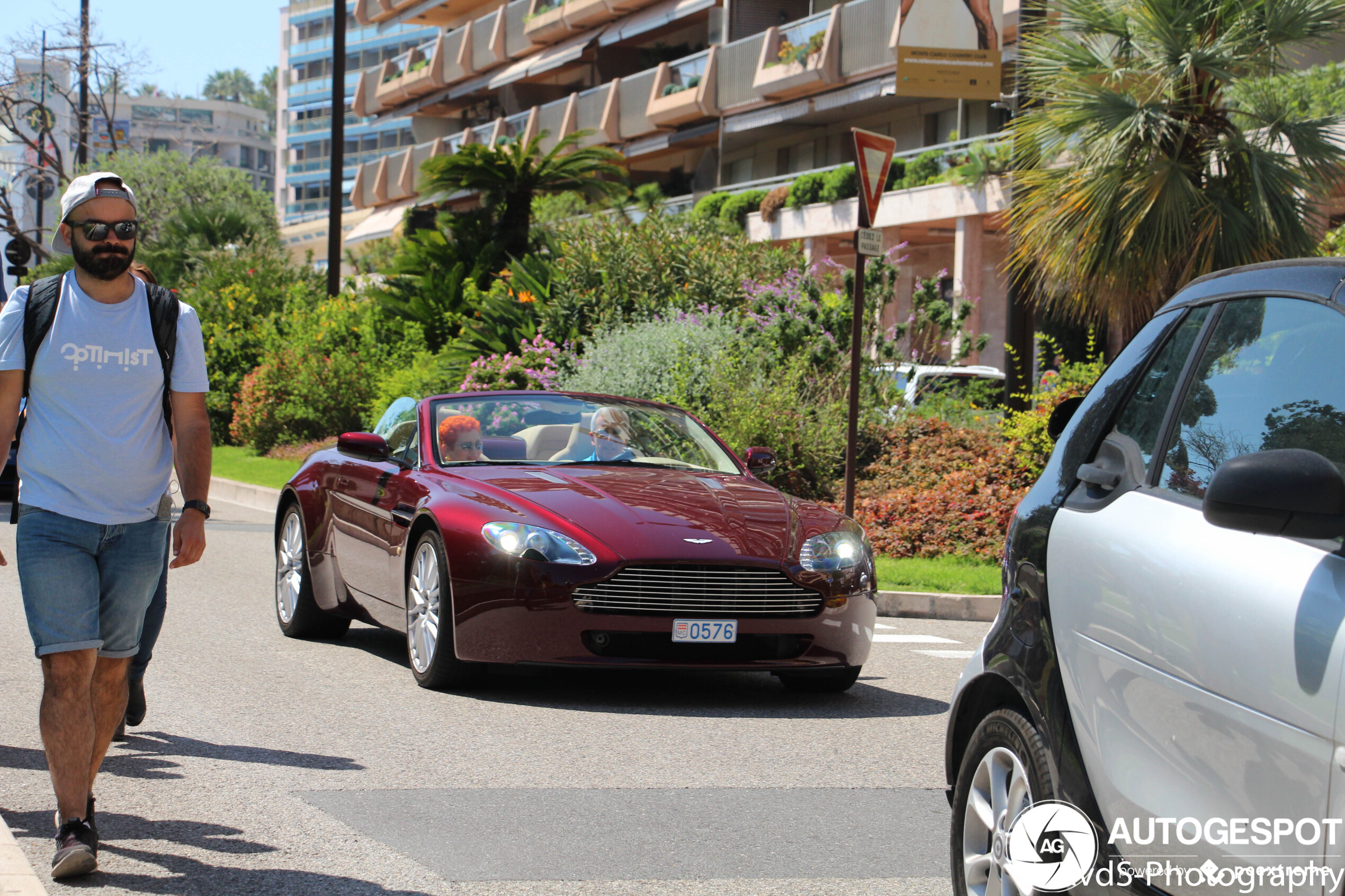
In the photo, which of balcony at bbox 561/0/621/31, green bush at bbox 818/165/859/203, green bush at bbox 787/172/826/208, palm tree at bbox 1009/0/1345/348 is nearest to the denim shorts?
palm tree at bbox 1009/0/1345/348

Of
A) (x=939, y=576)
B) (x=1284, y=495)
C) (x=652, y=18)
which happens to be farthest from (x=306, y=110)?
(x=1284, y=495)

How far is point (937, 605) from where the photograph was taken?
11.6 metres

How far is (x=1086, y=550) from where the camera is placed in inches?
134

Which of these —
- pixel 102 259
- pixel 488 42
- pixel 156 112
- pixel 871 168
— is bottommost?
pixel 102 259

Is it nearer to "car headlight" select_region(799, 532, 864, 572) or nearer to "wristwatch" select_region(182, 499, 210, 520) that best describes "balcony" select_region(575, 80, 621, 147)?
"car headlight" select_region(799, 532, 864, 572)

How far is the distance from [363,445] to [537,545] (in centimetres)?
147

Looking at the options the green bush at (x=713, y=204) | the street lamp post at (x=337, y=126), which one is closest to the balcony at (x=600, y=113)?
the green bush at (x=713, y=204)

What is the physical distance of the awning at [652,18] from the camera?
40.9 meters

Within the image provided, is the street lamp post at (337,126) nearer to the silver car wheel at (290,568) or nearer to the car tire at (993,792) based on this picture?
the silver car wheel at (290,568)

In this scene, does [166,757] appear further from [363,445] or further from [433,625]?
[363,445]

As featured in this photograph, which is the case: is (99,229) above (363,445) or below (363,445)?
above

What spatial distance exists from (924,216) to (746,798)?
25277 millimetres

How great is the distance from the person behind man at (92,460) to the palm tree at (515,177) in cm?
2102

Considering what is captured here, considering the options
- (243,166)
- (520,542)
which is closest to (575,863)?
(520,542)
